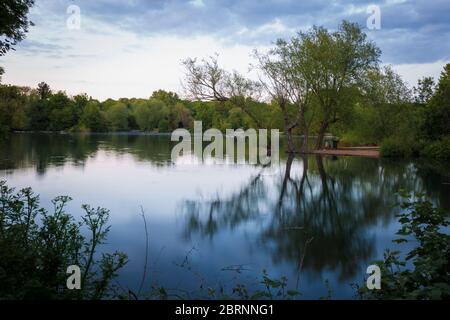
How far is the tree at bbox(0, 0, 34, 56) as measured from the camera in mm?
6383

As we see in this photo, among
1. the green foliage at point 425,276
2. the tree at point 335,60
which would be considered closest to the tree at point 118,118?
the tree at point 335,60

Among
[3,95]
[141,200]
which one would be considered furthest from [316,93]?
[3,95]

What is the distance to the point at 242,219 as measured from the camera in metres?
9.37

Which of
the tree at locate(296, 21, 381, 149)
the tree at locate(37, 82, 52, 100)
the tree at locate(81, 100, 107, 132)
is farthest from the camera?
the tree at locate(37, 82, 52, 100)

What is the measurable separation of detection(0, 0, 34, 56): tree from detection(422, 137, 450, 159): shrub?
76.6 feet

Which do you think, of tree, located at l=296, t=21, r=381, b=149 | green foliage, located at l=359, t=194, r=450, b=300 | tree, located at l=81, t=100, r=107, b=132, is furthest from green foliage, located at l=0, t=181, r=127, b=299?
tree, located at l=81, t=100, r=107, b=132

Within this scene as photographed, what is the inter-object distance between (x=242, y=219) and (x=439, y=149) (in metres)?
19.7

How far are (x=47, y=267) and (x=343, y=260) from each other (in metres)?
4.22

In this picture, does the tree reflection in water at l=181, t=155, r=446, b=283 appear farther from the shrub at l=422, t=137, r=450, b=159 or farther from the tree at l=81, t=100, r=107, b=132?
the tree at l=81, t=100, r=107, b=132

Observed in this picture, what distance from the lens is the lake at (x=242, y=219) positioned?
5.83 metres

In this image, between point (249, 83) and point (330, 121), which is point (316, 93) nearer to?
point (330, 121)

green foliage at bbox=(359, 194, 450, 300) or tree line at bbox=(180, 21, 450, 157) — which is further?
tree line at bbox=(180, 21, 450, 157)

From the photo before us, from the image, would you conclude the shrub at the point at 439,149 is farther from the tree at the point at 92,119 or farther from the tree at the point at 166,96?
the tree at the point at 166,96
